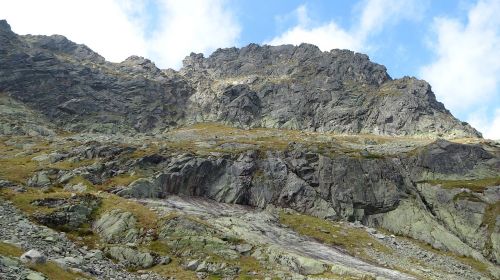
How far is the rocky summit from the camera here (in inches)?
1784

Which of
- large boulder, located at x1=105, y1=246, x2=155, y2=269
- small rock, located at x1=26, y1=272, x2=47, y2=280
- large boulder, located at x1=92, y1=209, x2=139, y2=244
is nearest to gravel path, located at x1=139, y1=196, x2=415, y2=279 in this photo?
large boulder, located at x1=92, y1=209, x2=139, y2=244

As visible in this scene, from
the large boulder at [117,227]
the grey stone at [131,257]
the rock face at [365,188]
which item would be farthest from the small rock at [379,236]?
the grey stone at [131,257]

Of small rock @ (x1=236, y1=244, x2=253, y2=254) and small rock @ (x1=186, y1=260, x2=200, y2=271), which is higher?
small rock @ (x1=236, y1=244, x2=253, y2=254)

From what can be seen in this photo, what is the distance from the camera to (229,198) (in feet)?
262

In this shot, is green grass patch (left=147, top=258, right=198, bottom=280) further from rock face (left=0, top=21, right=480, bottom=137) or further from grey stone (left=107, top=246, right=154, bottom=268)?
rock face (left=0, top=21, right=480, bottom=137)

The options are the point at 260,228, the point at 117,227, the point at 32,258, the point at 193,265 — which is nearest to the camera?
the point at 32,258

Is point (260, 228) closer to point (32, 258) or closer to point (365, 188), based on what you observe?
point (365, 188)

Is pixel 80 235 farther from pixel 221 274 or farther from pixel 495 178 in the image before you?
pixel 495 178

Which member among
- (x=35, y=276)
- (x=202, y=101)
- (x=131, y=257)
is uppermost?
(x=202, y=101)

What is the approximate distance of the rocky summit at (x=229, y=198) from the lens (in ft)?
149

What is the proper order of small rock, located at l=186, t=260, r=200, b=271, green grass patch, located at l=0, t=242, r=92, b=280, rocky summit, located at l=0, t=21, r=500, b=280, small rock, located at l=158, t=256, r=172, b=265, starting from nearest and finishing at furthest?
green grass patch, located at l=0, t=242, r=92, b=280 → small rock, located at l=186, t=260, r=200, b=271 → small rock, located at l=158, t=256, r=172, b=265 → rocky summit, located at l=0, t=21, r=500, b=280

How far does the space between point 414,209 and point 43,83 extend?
13961 centimetres

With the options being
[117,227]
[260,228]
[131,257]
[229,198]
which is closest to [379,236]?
[260,228]

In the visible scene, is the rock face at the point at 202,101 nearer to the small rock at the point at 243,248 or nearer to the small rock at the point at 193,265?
the small rock at the point at 243,248
